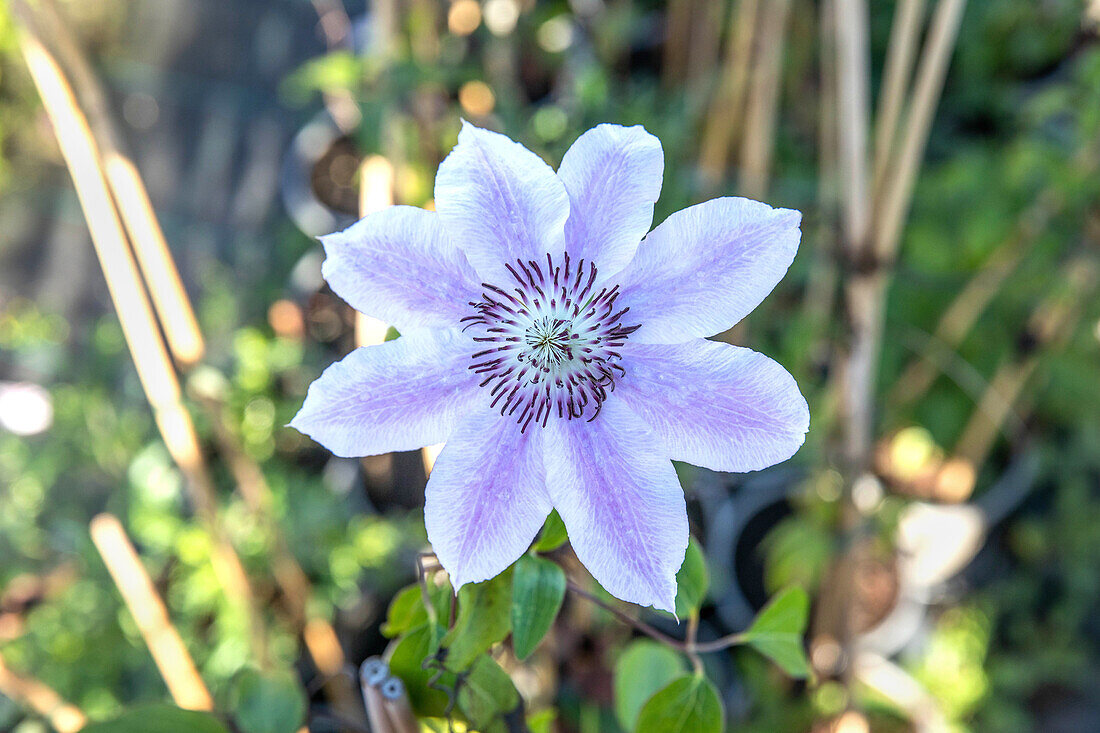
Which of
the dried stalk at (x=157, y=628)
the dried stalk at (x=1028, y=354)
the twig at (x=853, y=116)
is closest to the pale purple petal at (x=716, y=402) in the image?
the twig at (x=853, y=116)

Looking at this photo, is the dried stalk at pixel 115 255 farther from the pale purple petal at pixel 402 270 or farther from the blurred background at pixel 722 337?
the pale purple petal at pixel 402 270

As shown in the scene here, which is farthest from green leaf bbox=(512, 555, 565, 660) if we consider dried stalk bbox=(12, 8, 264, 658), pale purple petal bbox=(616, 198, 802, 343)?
dried stalk bbox=(12, 8, 264, 658)

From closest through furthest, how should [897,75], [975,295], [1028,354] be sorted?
[897,75]
[1028,354]
[975,295]

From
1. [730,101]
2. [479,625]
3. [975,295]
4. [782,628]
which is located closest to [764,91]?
[730,101]

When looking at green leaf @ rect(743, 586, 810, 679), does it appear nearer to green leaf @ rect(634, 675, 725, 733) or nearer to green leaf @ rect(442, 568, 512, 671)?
green leaf @ rect(634, 675, 725, 733)

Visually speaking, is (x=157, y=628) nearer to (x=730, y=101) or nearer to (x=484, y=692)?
(x=484, y=692)

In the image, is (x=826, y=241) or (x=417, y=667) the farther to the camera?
(x=826, y=241)
